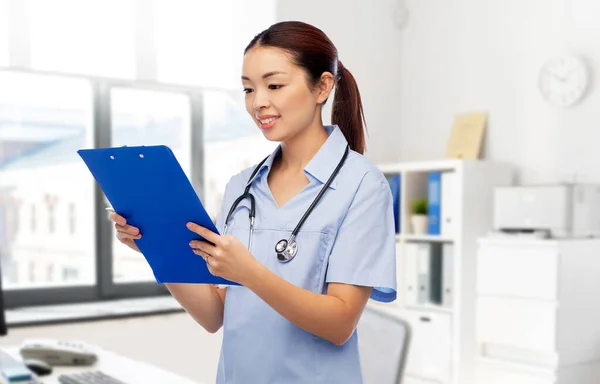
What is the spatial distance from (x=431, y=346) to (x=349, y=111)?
283 centimetres

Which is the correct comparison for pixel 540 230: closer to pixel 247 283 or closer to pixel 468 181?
pixel 468 181

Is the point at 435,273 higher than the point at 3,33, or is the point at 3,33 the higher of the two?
the point at 3,33

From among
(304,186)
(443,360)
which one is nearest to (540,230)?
(443,360)

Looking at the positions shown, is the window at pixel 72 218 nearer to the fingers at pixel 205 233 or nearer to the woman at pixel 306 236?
the woman at pixel 306 236

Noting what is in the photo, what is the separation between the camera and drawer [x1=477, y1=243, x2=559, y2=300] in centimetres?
313

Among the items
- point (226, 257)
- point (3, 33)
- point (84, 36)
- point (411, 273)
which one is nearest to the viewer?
point (226, 257)

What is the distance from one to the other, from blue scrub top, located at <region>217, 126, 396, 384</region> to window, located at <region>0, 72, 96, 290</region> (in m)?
2.41

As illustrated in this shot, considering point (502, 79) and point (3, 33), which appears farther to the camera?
point (502, 79)

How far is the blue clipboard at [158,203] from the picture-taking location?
92 cm

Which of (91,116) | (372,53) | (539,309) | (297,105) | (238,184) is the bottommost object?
(539,309)

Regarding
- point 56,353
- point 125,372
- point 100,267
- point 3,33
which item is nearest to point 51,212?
point 100,267

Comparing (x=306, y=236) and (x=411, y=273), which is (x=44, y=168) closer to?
(x=411, y=273)

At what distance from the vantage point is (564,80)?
143 inches

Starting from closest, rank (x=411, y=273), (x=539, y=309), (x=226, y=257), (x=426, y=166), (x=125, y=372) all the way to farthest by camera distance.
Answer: (x=226, y=257)
(x=125, y=372)
(x=539, y=309)
(x=426, y=166)
(x=411, y=273)
